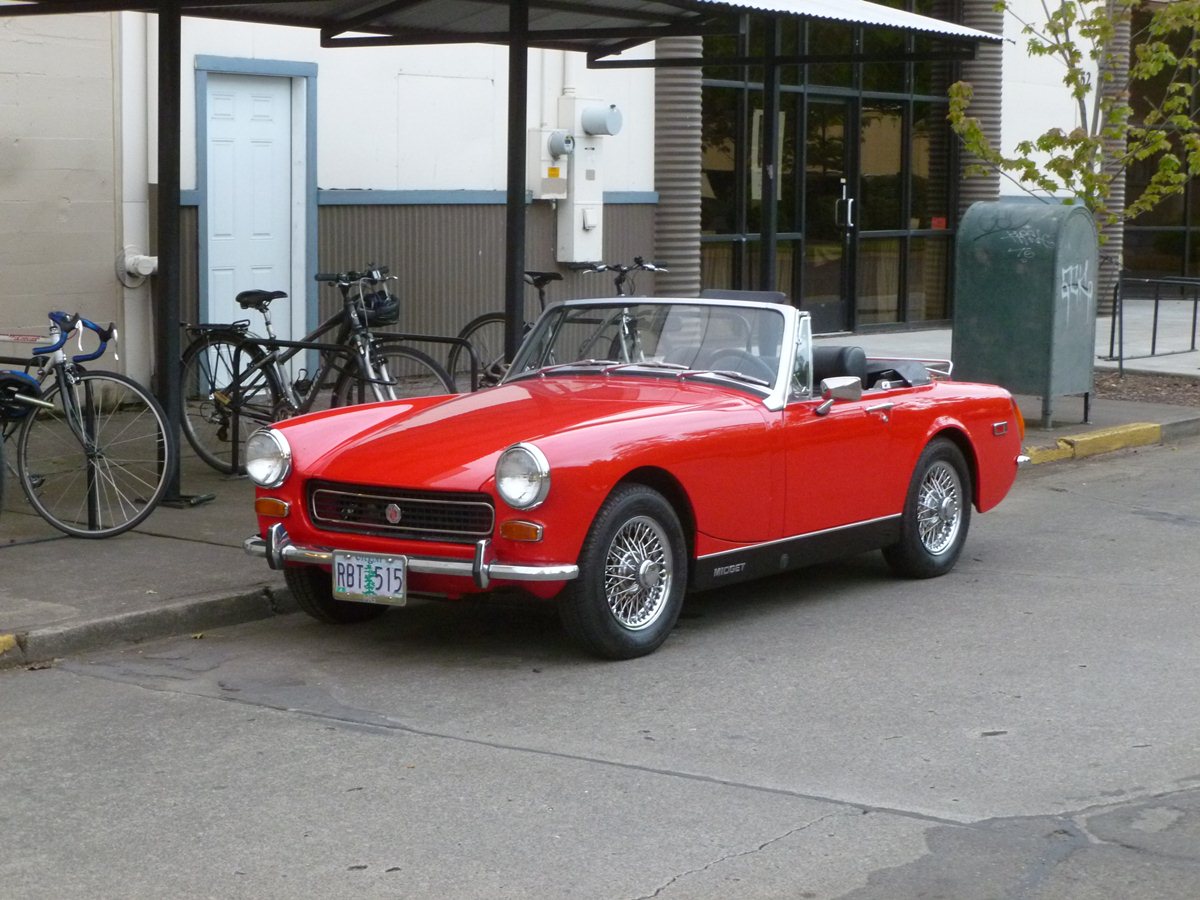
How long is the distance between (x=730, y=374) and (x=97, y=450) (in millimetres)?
3139

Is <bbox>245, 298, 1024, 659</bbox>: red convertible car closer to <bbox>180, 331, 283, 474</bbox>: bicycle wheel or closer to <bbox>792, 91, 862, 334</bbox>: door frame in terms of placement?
<bbox>180, 331, 283, 474</bbox>: bicycle wheel

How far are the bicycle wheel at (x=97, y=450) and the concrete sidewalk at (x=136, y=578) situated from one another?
0.43 feet

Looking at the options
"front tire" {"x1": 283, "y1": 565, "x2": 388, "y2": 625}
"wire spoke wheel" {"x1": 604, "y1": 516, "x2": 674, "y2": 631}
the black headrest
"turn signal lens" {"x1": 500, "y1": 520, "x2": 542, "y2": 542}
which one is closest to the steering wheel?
the black headrest

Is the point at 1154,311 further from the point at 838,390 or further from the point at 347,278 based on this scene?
the point at 838,390

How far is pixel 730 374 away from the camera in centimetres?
764

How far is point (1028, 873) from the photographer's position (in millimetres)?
4492

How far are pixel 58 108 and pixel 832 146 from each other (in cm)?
1023

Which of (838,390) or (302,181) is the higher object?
(302,181)

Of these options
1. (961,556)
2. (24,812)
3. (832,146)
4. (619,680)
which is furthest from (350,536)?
(832,146)

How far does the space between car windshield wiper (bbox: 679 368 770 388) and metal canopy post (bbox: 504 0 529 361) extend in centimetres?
263

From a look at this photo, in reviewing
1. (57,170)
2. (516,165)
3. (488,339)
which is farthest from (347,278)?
(488,339)

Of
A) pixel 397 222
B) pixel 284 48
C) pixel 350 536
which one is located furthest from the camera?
pixel 397 222

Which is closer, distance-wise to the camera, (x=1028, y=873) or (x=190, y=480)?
(x=1028, y=873)

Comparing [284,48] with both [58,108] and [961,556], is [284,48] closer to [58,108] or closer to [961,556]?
[58,108]
